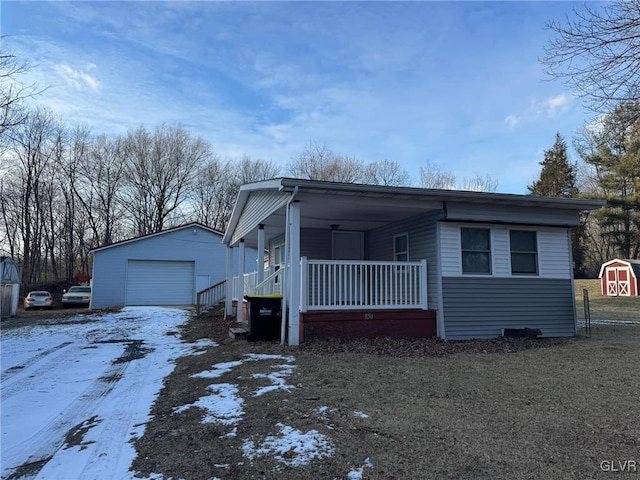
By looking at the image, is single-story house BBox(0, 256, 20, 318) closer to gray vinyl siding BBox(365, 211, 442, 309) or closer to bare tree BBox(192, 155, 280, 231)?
gray vinyl siding BBox(365, 211, 442, 309)

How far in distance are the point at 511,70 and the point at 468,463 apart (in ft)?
29.5

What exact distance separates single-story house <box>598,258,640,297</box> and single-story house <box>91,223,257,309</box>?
2564cm

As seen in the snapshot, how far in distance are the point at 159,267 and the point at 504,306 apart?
17.0 m

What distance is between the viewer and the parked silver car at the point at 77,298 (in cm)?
2170

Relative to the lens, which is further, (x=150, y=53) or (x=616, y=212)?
(x=616, y=212)

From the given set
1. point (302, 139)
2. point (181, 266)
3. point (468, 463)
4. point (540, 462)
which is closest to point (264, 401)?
point (468, 463)

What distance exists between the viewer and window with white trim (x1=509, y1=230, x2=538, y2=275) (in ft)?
31.1

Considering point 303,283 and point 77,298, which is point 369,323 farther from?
point 77,298

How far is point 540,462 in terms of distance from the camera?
3.06 metres

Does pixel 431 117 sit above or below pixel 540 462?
above

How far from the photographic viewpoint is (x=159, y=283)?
20.8 m

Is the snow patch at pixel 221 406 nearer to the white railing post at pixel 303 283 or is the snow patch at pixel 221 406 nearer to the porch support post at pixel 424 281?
the white railing post at pixel 303 283

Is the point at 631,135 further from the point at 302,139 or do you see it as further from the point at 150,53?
the point at 302,139

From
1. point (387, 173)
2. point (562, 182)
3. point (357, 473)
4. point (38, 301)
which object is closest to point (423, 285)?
point (357, 473)
